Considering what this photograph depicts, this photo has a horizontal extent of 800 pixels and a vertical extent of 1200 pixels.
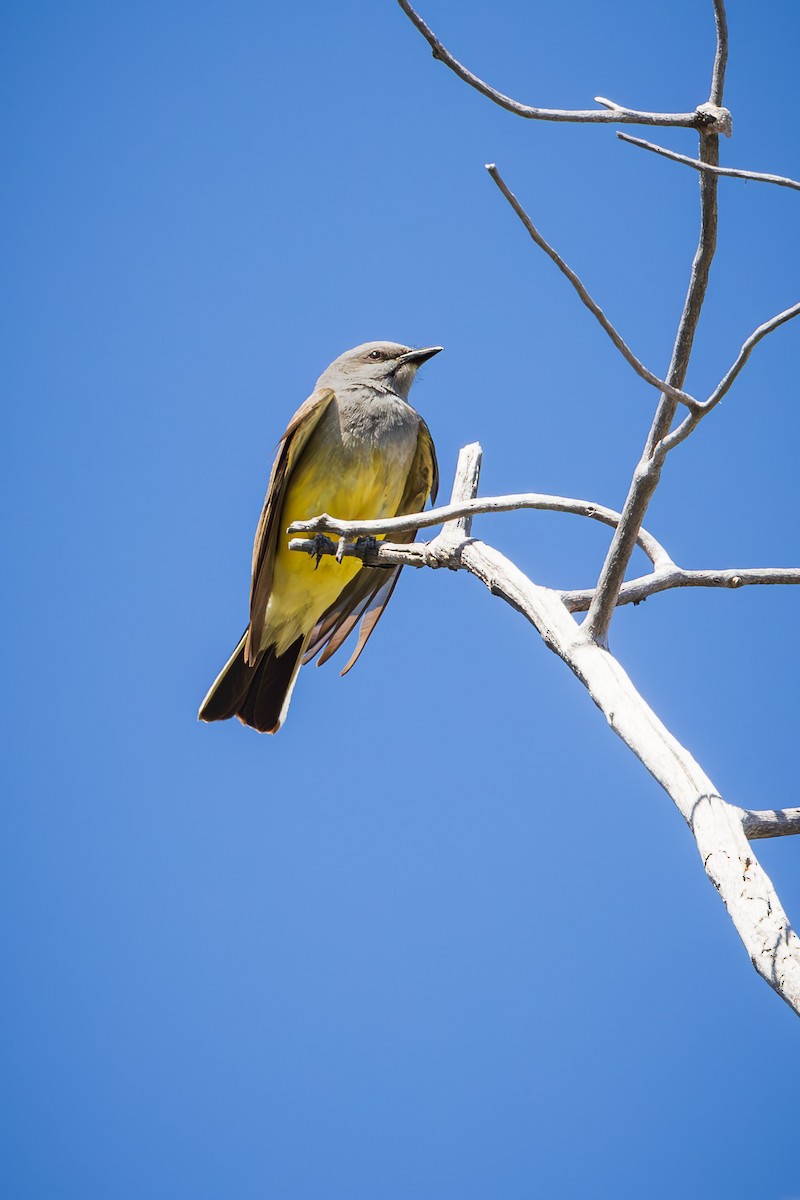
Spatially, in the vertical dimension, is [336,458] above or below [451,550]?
above

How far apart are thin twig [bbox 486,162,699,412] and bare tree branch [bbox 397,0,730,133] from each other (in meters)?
0.20

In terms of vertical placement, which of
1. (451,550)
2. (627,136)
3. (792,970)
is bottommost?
(792,970)

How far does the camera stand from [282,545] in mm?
6695

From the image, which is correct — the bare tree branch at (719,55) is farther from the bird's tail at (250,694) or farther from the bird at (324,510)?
the bird's tail at (250,694)

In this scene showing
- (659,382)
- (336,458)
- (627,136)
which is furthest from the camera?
(336,458)

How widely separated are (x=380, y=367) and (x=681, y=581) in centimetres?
359

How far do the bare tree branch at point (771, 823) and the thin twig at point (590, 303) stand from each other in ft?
3.56

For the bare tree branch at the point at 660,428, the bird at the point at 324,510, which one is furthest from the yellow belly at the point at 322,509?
the bare tree branch at the point at 660,428

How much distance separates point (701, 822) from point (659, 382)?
3.64 ft

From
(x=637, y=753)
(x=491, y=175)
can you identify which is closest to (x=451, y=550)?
(x=637, y=753)

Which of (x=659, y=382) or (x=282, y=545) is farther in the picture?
(x=282, y=545)

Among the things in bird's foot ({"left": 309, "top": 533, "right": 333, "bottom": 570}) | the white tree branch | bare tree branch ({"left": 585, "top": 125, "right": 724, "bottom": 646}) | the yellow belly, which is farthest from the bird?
bare tree branch ({"left": 585, "top": 125, "right": 724, "bottom": 646})

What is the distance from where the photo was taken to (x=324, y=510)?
653 centimetres

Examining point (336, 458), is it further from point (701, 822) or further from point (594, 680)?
point (701, 822)
